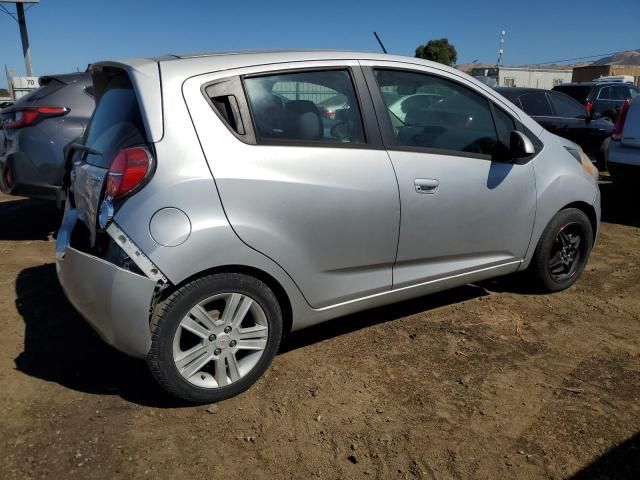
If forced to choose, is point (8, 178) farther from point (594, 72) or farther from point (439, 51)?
point (439, 51)

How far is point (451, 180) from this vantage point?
3.15m

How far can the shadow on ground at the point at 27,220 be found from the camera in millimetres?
5684

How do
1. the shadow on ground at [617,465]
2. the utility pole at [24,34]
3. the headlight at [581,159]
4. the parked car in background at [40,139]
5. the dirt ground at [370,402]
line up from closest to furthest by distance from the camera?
the shadow on ground at [617,465] < the dirt ground at [370,402] < the headlight at [581,159] < the parked car in background at [40,139] < the utility pole at [24,34]

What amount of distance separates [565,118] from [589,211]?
208 inches

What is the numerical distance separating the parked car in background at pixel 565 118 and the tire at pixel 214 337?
7.07 m

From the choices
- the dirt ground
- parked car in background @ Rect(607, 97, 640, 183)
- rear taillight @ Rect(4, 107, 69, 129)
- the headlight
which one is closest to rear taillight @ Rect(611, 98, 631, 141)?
parked car in background @ Rect(607, 97, 640, 183)

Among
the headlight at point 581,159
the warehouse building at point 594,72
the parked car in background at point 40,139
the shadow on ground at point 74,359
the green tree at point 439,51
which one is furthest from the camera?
the green tree at point 439,51

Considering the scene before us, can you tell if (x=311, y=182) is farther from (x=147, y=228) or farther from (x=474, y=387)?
(x=474, y=387)

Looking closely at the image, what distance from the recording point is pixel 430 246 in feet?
10.5

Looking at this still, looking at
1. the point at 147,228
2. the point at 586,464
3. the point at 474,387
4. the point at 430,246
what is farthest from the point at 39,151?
the point at 586,464

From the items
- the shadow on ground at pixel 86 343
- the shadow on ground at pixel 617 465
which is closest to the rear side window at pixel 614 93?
the shadow on ground at pixel 86 343

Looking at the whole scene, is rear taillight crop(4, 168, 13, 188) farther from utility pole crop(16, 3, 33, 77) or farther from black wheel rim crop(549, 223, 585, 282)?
utility pole crop(16, 3, 33, 77)

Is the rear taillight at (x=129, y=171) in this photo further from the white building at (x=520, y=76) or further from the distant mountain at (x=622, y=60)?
the distant mountain at (x=622, y=60)

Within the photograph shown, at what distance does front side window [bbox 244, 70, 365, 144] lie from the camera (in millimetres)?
2666
